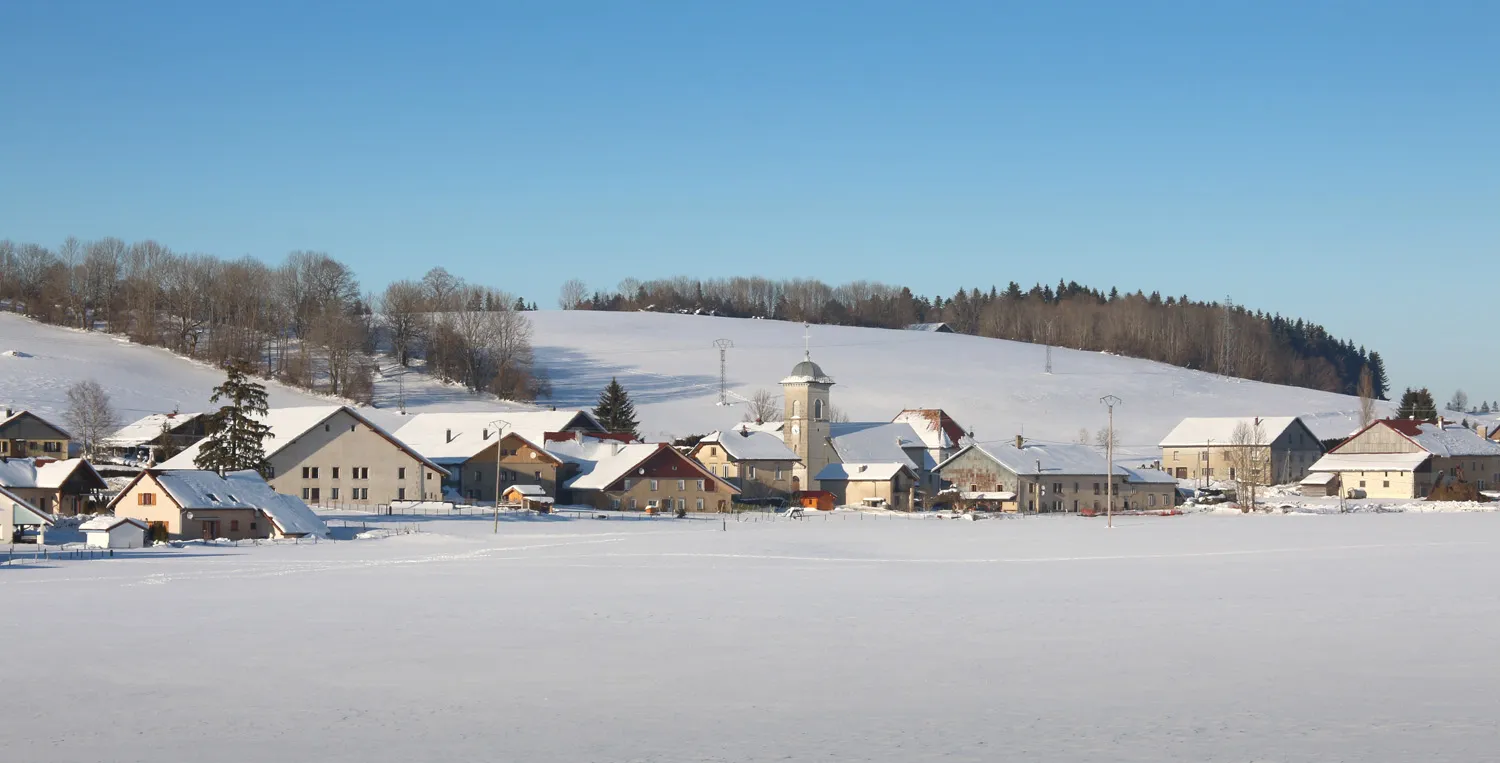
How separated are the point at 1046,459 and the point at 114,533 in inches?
2446

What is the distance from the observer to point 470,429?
325 feet

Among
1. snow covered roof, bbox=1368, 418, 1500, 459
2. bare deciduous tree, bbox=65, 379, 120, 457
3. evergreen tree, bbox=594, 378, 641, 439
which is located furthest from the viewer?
evergreen tree, bbox=594, 378, 641, 439

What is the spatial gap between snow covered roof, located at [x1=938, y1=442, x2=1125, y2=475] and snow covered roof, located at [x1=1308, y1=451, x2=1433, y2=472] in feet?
51.5

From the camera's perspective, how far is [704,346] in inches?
7032

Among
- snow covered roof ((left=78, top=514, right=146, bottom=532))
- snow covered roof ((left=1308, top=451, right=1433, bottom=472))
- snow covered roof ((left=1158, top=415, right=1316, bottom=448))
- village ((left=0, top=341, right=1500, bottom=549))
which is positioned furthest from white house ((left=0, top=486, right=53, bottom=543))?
snow covered roof ((left=1158, top=415, right=1316, bottom=448))

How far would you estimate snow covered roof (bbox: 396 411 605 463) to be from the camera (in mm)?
95312

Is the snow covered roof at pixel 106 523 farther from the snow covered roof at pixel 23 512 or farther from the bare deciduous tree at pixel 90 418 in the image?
the bare deciduous tree at pixel 90 418

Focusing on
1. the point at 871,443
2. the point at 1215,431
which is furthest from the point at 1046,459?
the point at 1215,431

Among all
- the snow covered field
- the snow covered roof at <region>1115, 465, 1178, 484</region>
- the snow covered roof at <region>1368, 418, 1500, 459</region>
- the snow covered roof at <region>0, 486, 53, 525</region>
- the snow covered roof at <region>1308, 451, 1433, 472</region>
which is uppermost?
the snow covered roof at <region>1368, 418, 1500, 459</region>

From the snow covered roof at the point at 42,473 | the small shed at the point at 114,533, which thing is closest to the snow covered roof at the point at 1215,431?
the snow covered roof at the point at 42,473

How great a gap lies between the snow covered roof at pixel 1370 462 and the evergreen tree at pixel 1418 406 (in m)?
33.9

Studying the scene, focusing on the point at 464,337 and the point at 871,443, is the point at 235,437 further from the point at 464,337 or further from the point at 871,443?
the point at 464,337

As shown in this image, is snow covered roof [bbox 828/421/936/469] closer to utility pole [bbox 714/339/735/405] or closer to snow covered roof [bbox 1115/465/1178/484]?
snow covered roof [bbox 1115/465/1178/484]

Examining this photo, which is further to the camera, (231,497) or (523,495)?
(523,495)
